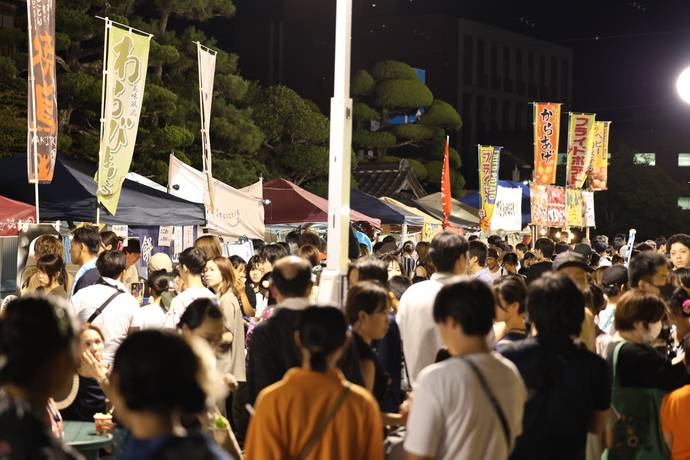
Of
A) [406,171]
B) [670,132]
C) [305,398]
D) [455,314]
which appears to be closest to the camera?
[305,398]

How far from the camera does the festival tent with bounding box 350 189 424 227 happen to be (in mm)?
18812

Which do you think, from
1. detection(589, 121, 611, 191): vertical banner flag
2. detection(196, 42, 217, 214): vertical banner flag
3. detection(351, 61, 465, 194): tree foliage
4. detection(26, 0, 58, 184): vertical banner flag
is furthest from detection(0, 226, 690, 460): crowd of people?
detection(351, 61, 465, 194): tree foliage

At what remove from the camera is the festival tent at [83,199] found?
420 inches

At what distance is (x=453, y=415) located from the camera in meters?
2.88

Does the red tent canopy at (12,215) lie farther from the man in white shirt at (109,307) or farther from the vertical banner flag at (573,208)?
the vertical banner flag at (573,208)

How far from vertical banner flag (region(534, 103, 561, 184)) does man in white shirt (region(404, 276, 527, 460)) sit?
21631mm

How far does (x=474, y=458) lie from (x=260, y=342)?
1.40 metres

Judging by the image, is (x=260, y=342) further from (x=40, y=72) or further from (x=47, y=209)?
(x=47, y=209)

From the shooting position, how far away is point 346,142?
205 inches

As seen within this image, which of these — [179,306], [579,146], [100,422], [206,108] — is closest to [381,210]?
[206,108]

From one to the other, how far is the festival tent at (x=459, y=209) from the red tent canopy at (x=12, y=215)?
1714cm

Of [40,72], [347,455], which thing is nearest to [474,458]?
[347,455]

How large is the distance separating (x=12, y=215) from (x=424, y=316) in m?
6.47

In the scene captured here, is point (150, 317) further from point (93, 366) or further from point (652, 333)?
point (652, 333)
